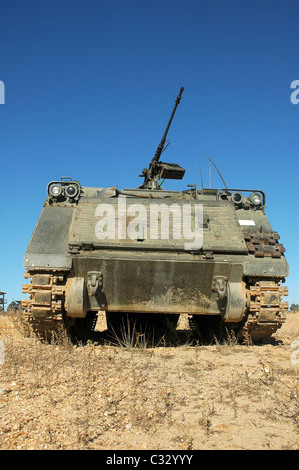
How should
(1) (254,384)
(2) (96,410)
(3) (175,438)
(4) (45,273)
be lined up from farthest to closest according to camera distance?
(4) (45,273) < (1) (254,384) < (2) (96,410) < (3) (175,438)

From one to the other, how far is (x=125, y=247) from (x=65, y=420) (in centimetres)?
358

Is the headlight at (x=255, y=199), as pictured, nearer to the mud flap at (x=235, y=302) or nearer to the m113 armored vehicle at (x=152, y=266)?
the m113 armored vehicle at (x=152, y=266)

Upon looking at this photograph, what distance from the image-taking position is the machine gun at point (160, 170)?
11.3m

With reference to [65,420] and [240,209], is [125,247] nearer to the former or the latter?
[240,209]

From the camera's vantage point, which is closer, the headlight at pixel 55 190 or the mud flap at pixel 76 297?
the mud flap at pixel 76 297

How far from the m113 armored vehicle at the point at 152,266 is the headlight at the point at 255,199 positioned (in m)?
0.69

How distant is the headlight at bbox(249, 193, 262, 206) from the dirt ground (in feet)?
9.25

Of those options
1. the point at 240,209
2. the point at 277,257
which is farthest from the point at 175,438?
the point at 240,209

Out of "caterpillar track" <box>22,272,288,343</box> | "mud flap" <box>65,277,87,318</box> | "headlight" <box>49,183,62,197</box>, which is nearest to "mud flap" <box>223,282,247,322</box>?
"caterpillar track" <box>22,272,288,343</box>

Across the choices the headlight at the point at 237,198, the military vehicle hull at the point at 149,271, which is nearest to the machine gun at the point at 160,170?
the headlight at the point at 237,198

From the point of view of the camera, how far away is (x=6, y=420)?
3496 millimetres

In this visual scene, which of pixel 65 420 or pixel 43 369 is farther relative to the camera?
pixel 43 369

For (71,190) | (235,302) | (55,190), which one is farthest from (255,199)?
(55,190)

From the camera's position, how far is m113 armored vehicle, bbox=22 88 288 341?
22.1 feet
